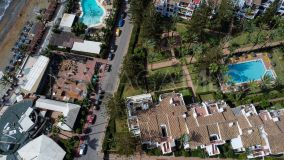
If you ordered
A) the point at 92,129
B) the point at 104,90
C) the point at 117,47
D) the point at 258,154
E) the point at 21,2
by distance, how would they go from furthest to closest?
the point at 21,2
the point at 117,47
the point at 104,90
the point at 92,129
the point at 258,154

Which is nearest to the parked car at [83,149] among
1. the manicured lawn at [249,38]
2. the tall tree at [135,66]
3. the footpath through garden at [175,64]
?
the tall tree at [135,66]

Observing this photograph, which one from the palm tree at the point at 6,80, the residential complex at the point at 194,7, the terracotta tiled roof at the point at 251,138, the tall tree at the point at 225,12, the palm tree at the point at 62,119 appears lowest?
the terracotta tiled roof at the point at 251,138

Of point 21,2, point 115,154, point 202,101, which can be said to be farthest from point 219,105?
point 21,2

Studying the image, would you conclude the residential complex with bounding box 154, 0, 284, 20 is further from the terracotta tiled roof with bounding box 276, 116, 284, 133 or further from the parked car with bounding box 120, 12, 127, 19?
the terracotta tiled roof with bounding box 276, 116, 284, 133

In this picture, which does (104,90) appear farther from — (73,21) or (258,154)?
(258,154)

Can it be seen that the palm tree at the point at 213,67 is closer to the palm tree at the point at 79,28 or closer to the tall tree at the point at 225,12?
the tall tree at the point at 225,12

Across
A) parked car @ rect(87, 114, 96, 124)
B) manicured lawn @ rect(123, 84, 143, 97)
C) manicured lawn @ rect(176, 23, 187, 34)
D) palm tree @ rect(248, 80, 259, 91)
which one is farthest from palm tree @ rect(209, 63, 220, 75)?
parked car @ rect(87, 114, 96, 124)
